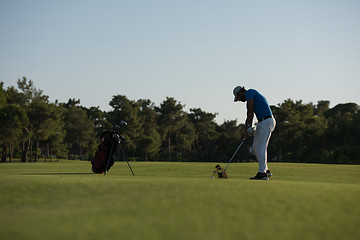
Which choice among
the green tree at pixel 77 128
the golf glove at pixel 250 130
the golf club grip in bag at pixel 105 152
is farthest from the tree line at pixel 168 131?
the golf glove at pixel 250 130

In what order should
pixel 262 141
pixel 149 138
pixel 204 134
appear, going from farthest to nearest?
1. pixel 204 134
2. pixel 149 138
3. pixel 262 141

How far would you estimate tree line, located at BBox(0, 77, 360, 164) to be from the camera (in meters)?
59.0

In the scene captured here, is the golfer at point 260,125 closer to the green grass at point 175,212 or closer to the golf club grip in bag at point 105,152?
the green grass at point 175,212

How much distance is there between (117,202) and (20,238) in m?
1.93

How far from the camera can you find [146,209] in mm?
5145

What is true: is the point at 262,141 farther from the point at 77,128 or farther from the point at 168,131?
the point at 168,131

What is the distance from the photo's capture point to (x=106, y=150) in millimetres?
14312

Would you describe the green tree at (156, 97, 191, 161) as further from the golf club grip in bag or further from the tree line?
the golf club grip in bag

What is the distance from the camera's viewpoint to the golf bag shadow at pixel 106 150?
553 inches

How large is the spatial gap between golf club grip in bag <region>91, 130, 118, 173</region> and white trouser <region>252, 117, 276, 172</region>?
18.0 feet

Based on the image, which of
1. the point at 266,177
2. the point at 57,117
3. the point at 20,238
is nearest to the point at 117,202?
the point at 20,238

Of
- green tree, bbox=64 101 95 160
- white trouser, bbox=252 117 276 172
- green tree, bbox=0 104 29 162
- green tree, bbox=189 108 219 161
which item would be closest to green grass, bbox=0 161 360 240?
white trouser, bbox=252 117 276 172

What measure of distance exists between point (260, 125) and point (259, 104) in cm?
62

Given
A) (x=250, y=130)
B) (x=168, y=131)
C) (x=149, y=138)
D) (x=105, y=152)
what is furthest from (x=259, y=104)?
(x=168, y=131)
